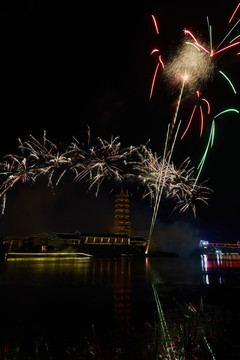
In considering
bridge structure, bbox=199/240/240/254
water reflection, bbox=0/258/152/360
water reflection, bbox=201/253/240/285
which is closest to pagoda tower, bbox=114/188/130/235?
water reflection, bbox=201/253/240/285

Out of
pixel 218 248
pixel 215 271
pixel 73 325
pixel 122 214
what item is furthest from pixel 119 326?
pixel 218 248

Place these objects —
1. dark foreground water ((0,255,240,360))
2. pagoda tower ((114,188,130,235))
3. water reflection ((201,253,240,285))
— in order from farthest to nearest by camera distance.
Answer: pagoda tower ((114,188,130,235)) → water reflection ((201,253,240,285)) → dark foreground water ((0,255,240,360))

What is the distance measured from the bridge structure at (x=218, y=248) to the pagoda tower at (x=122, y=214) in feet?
254

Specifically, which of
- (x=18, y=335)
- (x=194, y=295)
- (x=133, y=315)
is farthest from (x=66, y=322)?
(x=194, y=295)

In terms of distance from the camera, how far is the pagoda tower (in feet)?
267

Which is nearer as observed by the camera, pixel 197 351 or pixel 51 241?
pixel 197 351

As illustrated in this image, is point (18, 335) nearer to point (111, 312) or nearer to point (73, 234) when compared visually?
point (111, 312)

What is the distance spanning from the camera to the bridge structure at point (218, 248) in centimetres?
14270

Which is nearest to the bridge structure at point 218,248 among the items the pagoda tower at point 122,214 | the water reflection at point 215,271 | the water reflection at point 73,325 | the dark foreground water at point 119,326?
the pagoda tower at point 122,214

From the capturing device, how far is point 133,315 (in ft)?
23.4

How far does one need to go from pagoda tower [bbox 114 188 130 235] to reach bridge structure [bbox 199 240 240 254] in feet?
254

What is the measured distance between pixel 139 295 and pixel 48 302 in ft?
13.2

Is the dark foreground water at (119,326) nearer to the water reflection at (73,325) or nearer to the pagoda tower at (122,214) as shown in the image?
the water reflection at (73,325)

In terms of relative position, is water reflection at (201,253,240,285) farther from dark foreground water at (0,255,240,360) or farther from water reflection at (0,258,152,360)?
water reflection at (0,258,152,360)
